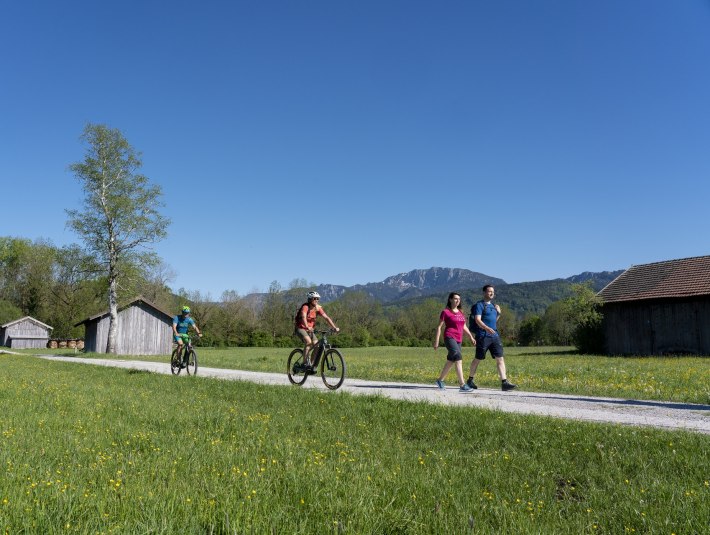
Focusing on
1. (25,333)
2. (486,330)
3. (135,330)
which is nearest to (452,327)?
(486,330)

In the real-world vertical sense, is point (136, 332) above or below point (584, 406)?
above

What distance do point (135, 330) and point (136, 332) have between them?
0.19 metres

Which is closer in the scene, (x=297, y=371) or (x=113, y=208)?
(x=297, y=371)

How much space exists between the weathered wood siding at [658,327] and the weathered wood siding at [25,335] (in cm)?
6744

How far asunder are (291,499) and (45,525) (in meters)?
1.50

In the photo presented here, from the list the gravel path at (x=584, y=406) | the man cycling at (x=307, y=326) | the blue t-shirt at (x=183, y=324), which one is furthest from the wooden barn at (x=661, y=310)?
the blue t-shirt at (x=183, y=324)

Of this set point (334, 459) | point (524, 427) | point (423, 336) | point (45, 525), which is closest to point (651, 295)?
point (524, 427)

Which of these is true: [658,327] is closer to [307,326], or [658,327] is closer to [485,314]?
[485,314]

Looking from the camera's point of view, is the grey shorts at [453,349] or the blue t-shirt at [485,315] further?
the blue t-shirt at [485,315]

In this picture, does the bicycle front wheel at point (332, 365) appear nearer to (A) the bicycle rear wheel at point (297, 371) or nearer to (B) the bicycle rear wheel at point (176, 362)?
(A) the bicycle rear wheel at point (297, 371)

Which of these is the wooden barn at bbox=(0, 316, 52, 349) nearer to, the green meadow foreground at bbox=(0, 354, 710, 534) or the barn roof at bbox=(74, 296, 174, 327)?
the barn roof at bbox=(74, 296, 174, 327)

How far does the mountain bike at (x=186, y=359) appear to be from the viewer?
16.6 m

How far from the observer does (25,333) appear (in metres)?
71.6

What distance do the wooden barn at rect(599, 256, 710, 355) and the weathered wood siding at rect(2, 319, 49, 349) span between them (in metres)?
67.5
